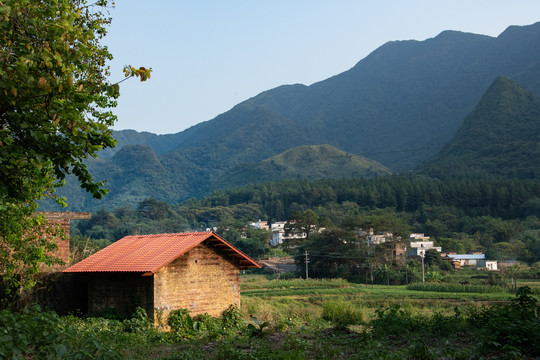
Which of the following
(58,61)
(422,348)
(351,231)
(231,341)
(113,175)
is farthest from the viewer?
(113,175)

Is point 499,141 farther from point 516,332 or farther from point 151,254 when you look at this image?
point 516,332

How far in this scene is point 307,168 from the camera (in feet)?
567

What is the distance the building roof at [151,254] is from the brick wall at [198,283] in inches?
13.0

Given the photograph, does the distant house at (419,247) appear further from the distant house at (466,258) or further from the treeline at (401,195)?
the treeline at (401,195)

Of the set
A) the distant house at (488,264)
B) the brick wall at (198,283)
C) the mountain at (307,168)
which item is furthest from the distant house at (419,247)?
the mountain at (307,168)

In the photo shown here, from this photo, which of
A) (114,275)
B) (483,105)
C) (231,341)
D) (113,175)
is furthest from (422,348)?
(113,175)

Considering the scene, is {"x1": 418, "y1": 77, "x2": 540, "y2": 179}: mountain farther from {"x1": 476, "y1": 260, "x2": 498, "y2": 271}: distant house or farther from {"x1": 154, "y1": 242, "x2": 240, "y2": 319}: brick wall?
{"x1": 154, "y1": 242, "x2": 240, "y2": 319}: brick wall

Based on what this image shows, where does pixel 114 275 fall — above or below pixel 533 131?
below

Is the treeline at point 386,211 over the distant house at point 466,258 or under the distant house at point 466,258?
over

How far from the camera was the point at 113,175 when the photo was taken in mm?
189000

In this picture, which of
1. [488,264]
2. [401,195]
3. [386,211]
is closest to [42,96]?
[488,264]

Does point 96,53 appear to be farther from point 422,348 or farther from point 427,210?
point 427,210

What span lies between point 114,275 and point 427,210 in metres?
83.9

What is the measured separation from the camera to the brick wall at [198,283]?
16.3m
